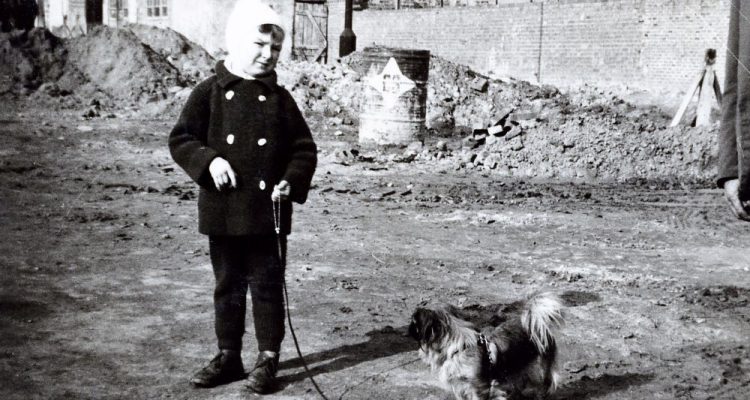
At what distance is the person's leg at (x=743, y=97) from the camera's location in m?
2.06

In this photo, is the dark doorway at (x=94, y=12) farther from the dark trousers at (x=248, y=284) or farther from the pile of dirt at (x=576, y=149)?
the dark trousers at (x=248, y=284)

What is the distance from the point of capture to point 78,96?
68.0 ft

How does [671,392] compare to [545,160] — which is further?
[545,160]

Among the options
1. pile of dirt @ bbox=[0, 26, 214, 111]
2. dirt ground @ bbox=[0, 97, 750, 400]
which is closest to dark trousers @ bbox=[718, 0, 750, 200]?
dirt ground @ bbox=[0, 97, 750, 400]

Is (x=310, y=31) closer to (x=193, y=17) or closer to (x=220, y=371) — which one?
(x=193, y=17)

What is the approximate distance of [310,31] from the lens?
2909cm

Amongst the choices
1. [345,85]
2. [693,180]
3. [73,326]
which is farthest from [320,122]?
[73,326]

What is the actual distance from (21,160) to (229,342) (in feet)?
30.6

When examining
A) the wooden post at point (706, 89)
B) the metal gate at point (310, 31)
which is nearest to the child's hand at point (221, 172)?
the wooden post at point (706, 89)

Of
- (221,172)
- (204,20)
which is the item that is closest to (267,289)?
(221,172)

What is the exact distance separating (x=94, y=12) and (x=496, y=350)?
37077 mm

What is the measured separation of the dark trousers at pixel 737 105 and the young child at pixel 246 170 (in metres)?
2.17

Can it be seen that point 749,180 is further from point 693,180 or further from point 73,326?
point 693,180

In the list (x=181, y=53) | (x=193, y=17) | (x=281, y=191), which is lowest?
(x=281, y=191)
